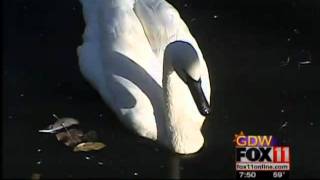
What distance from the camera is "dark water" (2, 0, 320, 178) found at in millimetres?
4344

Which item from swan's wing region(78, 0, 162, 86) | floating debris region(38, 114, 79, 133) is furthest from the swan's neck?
floating debris region(38, 114, 79, 133)

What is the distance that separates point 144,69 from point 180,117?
0.95ft

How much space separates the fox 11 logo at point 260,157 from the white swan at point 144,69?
0.20 m

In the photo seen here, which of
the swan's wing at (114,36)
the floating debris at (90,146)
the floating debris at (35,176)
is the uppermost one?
the swan's wing at (114,36)

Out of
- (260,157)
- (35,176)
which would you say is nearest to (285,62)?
(260,157)

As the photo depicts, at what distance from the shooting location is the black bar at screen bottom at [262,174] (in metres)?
4.39

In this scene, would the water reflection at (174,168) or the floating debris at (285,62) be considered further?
the floating debris at (285,62)

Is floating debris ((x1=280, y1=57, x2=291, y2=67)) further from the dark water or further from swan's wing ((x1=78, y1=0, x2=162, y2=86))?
swan's wing ((x1=78, y1=0, x2=162, y2=86))

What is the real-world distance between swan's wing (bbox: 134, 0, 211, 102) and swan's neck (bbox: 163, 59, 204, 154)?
126 mm

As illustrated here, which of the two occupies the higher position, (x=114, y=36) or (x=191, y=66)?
(x=114, y=36)

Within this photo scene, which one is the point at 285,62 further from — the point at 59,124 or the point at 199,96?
the point at 59,124

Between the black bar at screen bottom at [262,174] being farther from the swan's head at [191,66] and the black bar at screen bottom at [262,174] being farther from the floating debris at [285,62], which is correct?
the floating debris at [285,62]

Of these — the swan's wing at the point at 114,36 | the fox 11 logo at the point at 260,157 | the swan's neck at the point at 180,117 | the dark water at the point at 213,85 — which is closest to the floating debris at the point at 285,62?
the dark water at the point at 213,85

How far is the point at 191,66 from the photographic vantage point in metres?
4.32
